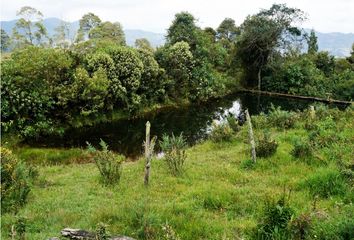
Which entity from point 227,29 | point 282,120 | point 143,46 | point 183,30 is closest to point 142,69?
point 143,46

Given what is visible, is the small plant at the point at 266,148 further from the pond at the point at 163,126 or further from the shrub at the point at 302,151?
the pond at the point at 163,126

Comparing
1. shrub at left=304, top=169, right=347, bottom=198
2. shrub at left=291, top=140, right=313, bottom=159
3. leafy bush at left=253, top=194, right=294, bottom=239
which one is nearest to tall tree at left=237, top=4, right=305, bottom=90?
shrub at left=291, top=140, right=313, bottom=159

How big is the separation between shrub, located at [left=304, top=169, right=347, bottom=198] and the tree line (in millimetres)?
18223

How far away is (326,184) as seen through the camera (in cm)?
1123

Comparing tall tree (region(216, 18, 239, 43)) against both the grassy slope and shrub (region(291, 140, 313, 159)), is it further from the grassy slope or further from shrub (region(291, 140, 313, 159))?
shrub (region(291, 140, 313, 159))

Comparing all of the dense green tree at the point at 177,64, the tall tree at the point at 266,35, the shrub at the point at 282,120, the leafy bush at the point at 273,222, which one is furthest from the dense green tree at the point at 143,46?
the leafy bush at the point at 273,222

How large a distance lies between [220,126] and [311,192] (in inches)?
409

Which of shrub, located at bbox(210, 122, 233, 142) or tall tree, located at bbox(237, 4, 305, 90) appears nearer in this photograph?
shrub, located at bbox(210, 122, 233, 142)

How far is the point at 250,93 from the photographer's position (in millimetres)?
50000

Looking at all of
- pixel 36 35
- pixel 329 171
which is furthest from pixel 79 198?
pixel 36 35

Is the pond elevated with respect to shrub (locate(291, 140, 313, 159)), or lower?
lower

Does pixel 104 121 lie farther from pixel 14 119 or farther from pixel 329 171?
pixel 329 171

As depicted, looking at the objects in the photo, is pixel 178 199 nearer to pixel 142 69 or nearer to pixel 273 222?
pixel 273 222

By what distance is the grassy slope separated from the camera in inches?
348
